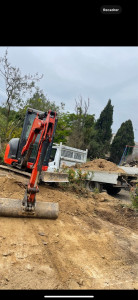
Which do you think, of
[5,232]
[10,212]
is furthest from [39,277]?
[10,212]

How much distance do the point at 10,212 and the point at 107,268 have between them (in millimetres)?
1661

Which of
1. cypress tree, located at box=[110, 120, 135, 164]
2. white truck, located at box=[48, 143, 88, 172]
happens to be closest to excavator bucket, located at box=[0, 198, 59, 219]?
white truck, located at box=[48, 143, 88, 172]

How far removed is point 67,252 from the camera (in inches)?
125

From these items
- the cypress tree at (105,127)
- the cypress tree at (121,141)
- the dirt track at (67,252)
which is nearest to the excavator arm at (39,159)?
the dirt track at (67,252)

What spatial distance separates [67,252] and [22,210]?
0.97 meters

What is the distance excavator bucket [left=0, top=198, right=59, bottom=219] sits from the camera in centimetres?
359

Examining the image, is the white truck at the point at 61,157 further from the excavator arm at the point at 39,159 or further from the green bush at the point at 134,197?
the excavator arm at the point at 39,159

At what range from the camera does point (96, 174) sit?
31.2ft

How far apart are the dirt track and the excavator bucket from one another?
0.28 ft

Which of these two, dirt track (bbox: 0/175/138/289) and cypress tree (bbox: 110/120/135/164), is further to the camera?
cypress tree (bbox: 110/120/135/164)

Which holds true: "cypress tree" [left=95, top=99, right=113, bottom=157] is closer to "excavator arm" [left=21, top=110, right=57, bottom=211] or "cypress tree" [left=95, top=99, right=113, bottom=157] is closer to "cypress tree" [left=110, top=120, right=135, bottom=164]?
"cypress tree" [left=110, top=120, right=135, bottom=164]

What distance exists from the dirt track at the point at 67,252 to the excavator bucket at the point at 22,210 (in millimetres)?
86

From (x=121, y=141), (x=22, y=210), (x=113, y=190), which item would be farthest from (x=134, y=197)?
(x=121, y=141)

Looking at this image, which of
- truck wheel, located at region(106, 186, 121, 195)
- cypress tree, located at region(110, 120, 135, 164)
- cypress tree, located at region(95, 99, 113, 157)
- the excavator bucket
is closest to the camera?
the excavator bucket
